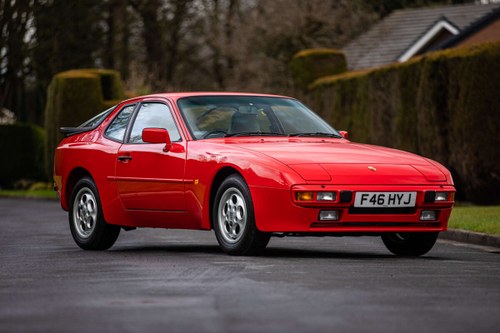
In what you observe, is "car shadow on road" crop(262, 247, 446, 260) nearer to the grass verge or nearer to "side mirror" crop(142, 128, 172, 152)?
"side mirror" crop(142, 128, 172, 152)

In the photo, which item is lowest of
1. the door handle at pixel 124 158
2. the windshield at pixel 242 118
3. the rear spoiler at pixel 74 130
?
the door handle at pixel 124 158

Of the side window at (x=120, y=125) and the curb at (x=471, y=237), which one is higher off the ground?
the side window at (x=120, y=125)

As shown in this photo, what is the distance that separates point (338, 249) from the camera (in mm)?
13172

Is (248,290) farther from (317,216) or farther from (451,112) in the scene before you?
(451,112)

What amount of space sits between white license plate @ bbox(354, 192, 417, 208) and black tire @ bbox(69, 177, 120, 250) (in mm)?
2996

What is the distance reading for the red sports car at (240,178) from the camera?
1098 cm

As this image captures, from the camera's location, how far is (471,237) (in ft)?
48.5

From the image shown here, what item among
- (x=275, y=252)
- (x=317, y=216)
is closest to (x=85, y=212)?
(x=275, y=252)

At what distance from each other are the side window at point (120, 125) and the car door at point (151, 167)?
0.14 m

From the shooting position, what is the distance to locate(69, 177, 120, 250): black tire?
42.2ft

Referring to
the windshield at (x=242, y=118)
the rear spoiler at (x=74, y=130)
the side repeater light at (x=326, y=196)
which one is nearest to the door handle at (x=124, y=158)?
the windshield at (x=242, y=118)

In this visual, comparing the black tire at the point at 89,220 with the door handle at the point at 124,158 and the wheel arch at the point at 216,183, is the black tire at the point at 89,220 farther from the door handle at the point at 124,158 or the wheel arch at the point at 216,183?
the wheel arch at the point at 216,183

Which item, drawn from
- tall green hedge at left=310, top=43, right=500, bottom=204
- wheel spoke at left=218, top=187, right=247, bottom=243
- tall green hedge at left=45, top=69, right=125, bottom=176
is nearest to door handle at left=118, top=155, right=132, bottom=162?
wheel spoke at left=218, top=187, right=247, bottom=243

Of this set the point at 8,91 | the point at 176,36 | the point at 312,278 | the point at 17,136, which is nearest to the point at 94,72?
the point at 17,136
